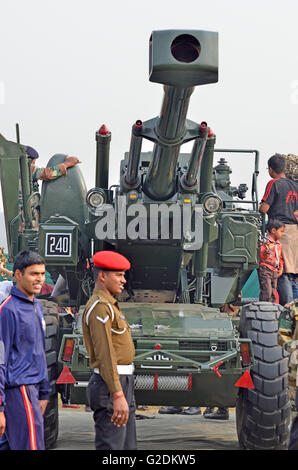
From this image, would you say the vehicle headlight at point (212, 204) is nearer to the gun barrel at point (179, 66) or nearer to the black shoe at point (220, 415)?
the gun barrel at point (179, 66)

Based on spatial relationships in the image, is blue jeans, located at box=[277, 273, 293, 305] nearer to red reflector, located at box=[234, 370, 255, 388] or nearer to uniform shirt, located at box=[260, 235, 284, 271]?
uniform shirt, located at box=[260, 235, 284, 271]

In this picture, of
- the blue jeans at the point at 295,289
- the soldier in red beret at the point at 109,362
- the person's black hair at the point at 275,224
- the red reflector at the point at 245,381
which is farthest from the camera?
the blue jeans at the point at 295,289

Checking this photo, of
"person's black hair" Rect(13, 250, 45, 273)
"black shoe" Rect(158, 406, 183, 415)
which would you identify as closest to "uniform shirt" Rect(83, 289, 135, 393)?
"person's black hair" Rect(13, 250, 45, 273)

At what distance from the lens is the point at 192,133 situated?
752 centimetres

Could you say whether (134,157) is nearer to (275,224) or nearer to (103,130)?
(103,130)

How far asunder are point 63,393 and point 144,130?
260cm

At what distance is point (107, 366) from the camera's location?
17.1 feet

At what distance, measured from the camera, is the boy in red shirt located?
33.0 ft

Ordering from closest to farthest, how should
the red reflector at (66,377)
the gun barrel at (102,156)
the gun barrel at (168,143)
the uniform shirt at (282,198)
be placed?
1. the gun barrel at (168,143)
2. the red reflector at (66,377)
3. the gun barrel at (102,156)
4. the uniform shirt at (282,198)

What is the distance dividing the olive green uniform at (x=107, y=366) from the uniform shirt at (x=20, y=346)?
34 cm

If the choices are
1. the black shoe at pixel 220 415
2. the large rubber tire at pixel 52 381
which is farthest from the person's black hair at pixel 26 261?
the black shoe at pixel 220 415

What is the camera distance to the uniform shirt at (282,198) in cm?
1059

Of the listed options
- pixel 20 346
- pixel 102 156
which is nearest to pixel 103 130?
pixel 102 156

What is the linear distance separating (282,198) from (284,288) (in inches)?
45.7
